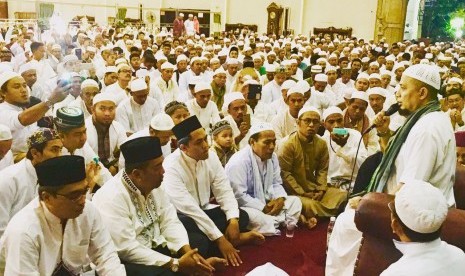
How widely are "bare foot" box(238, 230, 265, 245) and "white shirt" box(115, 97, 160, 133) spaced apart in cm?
211

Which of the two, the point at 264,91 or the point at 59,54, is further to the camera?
the point at 59,54

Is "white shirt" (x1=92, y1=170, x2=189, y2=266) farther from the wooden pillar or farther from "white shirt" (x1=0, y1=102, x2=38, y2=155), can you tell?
the wooden pillar

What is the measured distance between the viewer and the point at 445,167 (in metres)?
2.47

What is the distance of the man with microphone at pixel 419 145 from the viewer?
2.40 metres

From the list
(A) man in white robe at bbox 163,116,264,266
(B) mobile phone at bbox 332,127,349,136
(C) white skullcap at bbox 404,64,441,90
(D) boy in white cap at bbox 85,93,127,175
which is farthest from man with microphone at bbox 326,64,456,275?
(D) boy in white cap at bbox 85,93,127,175

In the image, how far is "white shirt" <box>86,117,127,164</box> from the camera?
13.8ft

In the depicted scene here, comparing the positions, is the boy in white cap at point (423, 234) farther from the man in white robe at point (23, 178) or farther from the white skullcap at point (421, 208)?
the man in white robe at point (23, 178)

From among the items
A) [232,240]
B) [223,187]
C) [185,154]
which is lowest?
[232,240]

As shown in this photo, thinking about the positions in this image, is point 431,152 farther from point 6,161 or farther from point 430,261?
point 6,161

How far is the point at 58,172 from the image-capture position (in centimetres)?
213

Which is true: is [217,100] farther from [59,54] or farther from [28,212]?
[28,212]

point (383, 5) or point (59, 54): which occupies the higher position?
point (383, 5)

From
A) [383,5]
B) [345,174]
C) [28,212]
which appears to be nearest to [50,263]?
[28,212]

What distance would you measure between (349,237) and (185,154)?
1302mm
